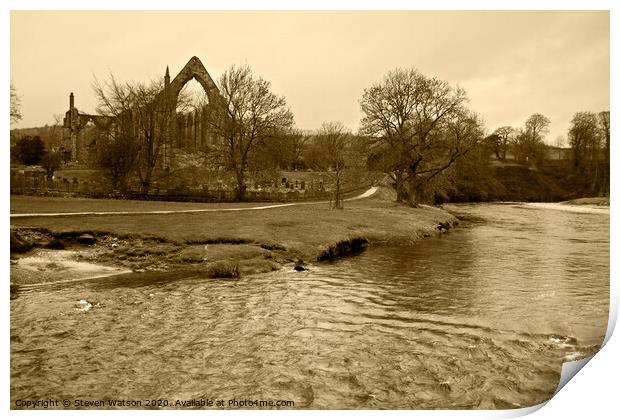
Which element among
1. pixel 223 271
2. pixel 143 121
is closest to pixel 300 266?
pixel 223 271

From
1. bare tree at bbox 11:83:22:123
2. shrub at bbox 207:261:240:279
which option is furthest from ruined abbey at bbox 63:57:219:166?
bare tree at bbox 11:83:22:123

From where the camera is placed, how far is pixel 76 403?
15.8 feet

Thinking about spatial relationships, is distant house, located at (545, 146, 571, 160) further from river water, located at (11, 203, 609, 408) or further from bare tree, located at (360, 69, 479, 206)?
bare tree, located at (360, 69, 479, 206)

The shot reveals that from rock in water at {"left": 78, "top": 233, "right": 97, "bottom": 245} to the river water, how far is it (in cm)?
170

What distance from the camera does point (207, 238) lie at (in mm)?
11625

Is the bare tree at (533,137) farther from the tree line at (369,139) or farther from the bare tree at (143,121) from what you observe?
the bare tree at (143,121)

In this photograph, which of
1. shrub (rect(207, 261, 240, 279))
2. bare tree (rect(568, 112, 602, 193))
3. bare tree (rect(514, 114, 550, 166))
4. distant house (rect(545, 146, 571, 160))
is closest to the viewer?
bare tree (rect(568, 112, 602, 193))

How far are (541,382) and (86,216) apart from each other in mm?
9684

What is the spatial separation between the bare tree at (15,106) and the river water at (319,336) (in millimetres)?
2596

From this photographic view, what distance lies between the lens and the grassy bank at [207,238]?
949cm

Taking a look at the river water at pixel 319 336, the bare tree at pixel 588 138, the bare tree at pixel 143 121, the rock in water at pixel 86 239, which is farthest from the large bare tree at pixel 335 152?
the river water at pixel 319 336

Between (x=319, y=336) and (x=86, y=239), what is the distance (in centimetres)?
600

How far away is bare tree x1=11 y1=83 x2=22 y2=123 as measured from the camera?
606 centimetres

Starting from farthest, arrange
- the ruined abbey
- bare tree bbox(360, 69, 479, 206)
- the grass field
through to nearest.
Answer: bare tree bbox(360, 69, 479, 206) < the ruined abbey < the grass field
